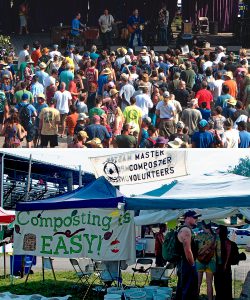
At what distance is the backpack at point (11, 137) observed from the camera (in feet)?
87.1

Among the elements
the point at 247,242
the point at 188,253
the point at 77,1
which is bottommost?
the point at 247,242

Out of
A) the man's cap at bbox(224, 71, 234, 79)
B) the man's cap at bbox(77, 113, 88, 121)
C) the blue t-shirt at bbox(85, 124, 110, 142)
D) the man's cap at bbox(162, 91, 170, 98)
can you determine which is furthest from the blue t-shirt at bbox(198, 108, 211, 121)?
the man's cap at bbox(77, 113, 88, 121)

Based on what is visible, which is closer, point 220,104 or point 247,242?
point 220,104

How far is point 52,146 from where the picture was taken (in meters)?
27.5

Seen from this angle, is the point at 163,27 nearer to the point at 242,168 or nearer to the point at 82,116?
the point at 82,116

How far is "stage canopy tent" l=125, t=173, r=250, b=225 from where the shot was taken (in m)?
17.2

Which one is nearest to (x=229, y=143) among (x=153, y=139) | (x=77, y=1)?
(x=153, y=139)

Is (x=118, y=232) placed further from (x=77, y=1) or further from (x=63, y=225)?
(x=77, y=1)

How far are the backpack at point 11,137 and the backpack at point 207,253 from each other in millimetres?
9383

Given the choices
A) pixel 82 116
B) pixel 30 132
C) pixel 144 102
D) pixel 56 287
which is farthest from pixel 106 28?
pixel 56 287

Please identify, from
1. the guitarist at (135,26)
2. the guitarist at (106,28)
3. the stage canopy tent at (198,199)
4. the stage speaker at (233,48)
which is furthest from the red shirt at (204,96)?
the guitarist at (106,28)

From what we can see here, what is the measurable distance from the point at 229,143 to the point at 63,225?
26.1 ft

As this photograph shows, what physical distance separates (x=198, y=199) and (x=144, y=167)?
306 inches

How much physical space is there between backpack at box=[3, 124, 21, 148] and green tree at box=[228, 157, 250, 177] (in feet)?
14.9
